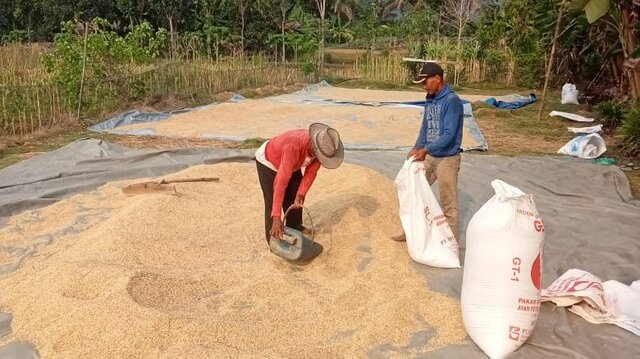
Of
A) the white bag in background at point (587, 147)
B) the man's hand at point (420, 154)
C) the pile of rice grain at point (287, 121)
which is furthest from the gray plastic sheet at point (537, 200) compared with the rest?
the pile of rice grain at point (287, 121)

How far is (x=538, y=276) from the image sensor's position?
244 cm

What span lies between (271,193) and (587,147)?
4491 millimetres

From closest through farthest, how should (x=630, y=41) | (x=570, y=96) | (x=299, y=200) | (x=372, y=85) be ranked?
1. (x=299, y=200)
2. (x=630, y=41)
3. (x=570, y=96)
4. (x=372, y=85)

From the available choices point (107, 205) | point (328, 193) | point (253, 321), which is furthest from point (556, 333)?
point (107, 205)

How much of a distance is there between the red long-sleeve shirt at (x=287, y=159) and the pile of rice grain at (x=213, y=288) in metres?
Result: 0.42

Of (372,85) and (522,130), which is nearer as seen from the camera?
(522,130)

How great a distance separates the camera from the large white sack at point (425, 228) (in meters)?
3.26

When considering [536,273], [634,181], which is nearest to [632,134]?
[634,181]

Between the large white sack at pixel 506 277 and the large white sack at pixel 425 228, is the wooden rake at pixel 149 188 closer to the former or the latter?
the large white sack at pixel 425 228

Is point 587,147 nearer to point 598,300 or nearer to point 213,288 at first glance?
point 598,300

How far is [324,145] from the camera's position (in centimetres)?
298

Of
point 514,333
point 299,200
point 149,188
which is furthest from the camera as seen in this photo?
point 149,188

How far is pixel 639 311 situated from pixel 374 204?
71.2 inches

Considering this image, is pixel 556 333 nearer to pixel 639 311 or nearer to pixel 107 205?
pixel 639 311
